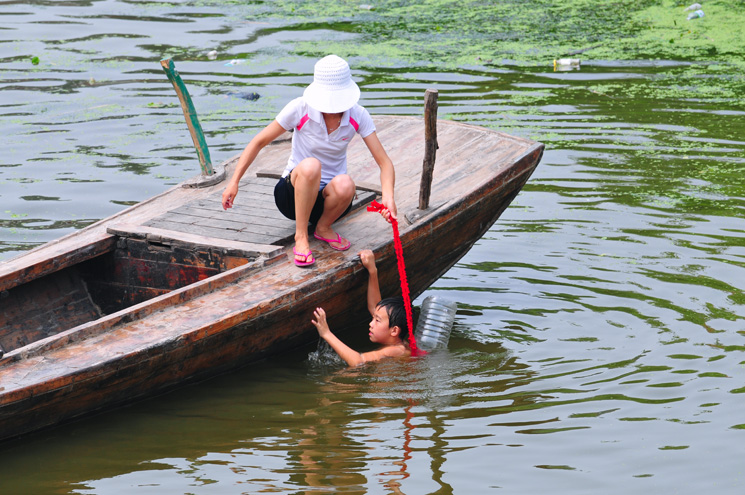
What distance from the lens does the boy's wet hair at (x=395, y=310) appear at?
563 centimetres

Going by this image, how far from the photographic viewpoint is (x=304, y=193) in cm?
541

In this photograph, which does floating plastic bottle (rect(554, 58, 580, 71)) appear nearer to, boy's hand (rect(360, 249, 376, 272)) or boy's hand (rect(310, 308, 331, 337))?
boy's hand (rect(360, 249, 376, 272))

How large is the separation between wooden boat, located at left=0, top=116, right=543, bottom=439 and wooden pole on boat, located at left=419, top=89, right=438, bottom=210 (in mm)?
102

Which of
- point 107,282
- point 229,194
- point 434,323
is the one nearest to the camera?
point 229,194

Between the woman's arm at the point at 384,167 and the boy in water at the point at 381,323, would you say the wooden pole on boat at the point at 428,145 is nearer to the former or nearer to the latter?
the woman's arm at the point at 384,167

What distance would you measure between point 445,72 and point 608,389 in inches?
252

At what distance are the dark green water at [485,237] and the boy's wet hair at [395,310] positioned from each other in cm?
26

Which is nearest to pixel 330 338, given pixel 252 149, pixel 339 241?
pixel 339 241

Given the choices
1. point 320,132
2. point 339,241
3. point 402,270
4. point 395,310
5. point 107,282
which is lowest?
point 395,310

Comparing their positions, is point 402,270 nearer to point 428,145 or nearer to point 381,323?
point 381,323

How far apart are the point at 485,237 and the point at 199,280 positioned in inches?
110

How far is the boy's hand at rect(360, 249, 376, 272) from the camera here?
5.45 meters

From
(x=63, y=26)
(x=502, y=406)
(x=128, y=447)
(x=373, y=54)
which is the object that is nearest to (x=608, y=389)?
(x=502, y=406)

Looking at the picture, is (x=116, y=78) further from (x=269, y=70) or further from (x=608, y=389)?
(x=608, y=389)
